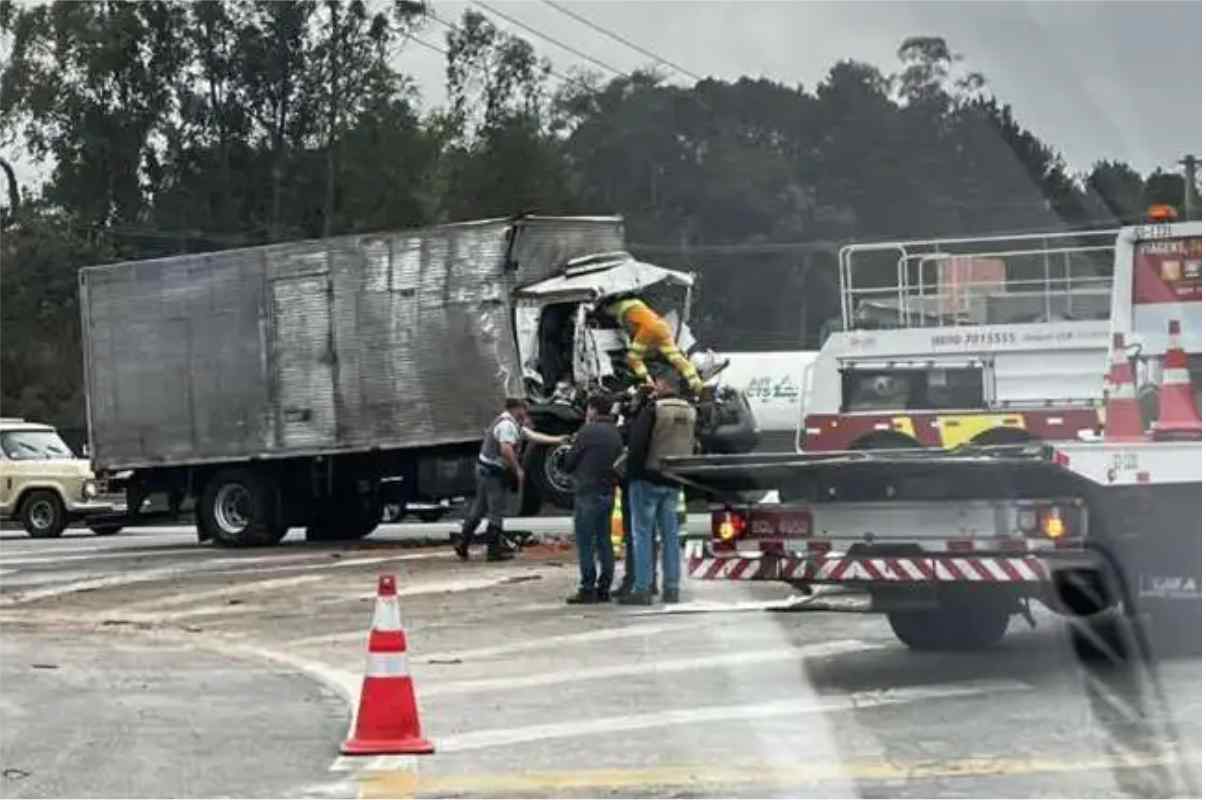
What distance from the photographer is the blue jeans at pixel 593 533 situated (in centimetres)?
1473

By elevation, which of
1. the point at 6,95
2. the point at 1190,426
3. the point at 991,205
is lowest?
the point at 1190,426

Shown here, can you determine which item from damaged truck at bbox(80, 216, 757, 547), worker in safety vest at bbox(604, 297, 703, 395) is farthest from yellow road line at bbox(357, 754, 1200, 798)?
damaged truck at bbox(80, 216, 757, 547)

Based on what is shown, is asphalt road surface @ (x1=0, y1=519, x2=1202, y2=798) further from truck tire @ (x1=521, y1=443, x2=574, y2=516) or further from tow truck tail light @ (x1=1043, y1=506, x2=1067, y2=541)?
truck tire @ (x1=521, y1=443, x2=574, y2=516)

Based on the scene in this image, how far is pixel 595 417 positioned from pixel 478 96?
6512mm

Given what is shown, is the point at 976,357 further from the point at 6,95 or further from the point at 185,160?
the point at 6,95

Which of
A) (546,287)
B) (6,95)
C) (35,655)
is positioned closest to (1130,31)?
(35,655)

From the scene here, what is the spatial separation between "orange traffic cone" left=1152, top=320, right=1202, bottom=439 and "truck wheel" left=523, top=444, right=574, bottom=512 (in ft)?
36.8

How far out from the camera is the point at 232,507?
2298cm

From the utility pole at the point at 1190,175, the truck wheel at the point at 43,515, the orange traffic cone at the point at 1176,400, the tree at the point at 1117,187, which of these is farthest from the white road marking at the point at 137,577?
the utility pole at the point at 1190,175

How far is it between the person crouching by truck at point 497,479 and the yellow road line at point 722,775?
10289 mm

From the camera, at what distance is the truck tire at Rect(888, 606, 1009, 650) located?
11242 millimetres

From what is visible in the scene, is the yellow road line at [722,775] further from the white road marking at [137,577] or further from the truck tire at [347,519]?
the truck tire at [347,519]

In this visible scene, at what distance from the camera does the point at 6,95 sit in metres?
15.8

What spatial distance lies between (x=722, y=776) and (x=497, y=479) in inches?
422
